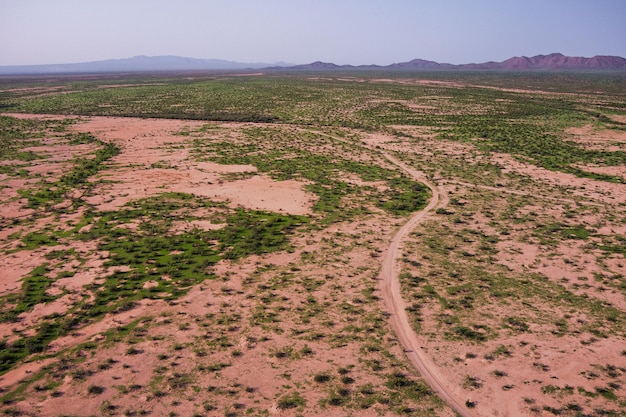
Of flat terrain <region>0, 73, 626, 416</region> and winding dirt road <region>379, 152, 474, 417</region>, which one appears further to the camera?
flat terrain <region>0, 73, 626, 416</region>

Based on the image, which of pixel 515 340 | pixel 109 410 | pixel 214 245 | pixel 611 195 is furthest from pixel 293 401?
pixel 611 195

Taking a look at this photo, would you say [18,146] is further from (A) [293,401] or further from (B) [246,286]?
(A) [293,401]

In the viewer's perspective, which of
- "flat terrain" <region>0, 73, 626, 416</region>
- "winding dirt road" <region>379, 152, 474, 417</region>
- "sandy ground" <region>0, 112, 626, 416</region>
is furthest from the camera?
"flat terrain" <region>0, 73, 626, 416</region>

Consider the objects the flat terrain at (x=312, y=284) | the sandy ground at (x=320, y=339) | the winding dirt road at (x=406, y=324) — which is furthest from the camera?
the flat terrain at (x=312, y=284)

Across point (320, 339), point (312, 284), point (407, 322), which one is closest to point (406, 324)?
point (407, 322)

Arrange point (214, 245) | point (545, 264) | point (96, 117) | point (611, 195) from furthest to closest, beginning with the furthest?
1. point (96, 117)
2. point (611, 195)
3. point (214, 245)
4. point (545, 264)
